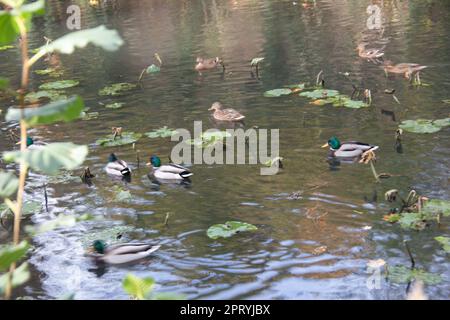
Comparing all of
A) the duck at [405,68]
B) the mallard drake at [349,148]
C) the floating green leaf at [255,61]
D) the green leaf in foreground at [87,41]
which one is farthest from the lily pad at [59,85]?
the green leaf in foreground at [87,41]

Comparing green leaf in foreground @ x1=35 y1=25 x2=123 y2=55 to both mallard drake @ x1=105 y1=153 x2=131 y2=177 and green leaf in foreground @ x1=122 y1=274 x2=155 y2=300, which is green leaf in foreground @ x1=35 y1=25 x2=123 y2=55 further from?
mallard drake @ x1=105 y1=153 x2=131 y2=177

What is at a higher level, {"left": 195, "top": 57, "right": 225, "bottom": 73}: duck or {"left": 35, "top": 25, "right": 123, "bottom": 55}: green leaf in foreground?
{"left": 35, "top": 25, "right": 123, "bottom": 55}: green leaf in foreground

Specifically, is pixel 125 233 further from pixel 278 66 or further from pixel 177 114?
pixel 278 66

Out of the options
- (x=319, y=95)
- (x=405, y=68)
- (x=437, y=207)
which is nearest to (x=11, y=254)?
(x=437, y=207)

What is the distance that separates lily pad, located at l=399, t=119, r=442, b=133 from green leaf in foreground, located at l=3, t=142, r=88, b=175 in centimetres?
969

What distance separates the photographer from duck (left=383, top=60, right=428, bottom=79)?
14422 mm

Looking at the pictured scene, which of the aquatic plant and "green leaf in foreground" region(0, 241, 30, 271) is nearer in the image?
the aquatic plant

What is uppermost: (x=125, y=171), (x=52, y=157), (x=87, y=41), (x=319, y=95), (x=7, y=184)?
(x=87, y=41)

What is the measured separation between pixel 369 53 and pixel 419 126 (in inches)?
216

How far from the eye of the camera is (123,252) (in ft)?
25.1

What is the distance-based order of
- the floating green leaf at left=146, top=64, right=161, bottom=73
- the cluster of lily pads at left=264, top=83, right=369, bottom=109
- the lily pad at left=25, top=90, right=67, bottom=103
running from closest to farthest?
the cluster of lily pads at left=264, top=83, right=369, bottom=109, the lily pad at left=25, top=90, right=67, bottom=103, the floating green leaf at left=146, top=64, right=161, bottom=73

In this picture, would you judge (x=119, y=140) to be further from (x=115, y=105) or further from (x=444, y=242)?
(x=444, y=242)

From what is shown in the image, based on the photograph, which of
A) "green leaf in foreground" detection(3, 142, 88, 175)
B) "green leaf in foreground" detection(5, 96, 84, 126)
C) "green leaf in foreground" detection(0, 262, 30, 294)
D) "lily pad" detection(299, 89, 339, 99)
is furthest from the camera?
"lily pad" detection(299, 89, 339, 99)

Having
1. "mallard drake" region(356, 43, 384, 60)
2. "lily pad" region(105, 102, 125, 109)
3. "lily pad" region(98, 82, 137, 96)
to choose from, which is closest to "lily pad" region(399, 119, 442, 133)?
"mallard drake" region(356, 43, 384, 60)
